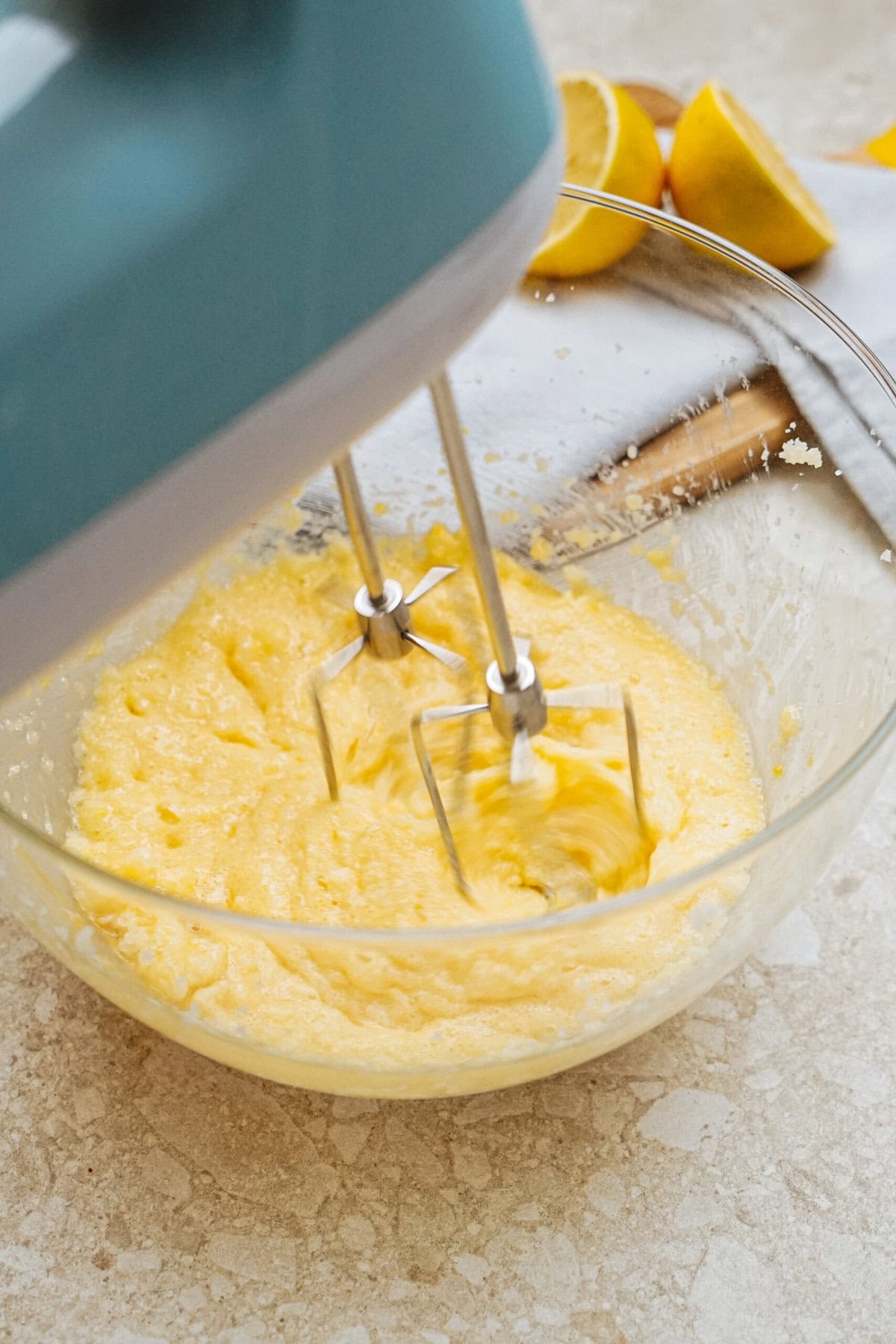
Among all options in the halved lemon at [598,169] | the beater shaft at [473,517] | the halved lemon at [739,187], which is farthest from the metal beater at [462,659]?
the halved lemon at [739,187]

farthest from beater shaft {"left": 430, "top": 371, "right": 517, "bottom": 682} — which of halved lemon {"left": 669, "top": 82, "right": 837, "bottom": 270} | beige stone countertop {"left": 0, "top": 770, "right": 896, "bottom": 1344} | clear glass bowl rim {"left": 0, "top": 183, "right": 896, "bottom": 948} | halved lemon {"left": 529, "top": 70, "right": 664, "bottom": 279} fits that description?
halved lemon {"left": 669, "top": 82, "right": 837, "bottom": 270}

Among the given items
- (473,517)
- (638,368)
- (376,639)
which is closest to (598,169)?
(638,368)

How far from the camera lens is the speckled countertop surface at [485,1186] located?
656 mm

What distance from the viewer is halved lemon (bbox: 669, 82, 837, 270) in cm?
105

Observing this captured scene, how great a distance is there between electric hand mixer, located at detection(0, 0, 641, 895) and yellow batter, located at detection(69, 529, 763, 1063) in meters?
0.27

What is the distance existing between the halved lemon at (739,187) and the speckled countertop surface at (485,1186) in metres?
0.59

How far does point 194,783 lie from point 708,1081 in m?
0.40

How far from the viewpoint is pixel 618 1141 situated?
0.71 m

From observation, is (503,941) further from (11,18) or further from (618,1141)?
(11,18)

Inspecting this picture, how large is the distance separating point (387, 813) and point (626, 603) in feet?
0.87

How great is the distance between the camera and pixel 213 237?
40 cm

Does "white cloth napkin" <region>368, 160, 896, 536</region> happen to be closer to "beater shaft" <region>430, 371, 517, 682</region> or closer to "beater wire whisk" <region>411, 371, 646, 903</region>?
"beater wire whisk" <region>411, 371, 646, 903</region>

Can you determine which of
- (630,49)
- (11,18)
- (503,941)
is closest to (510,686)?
(503,941)

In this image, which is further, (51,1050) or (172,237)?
(51,1050)
